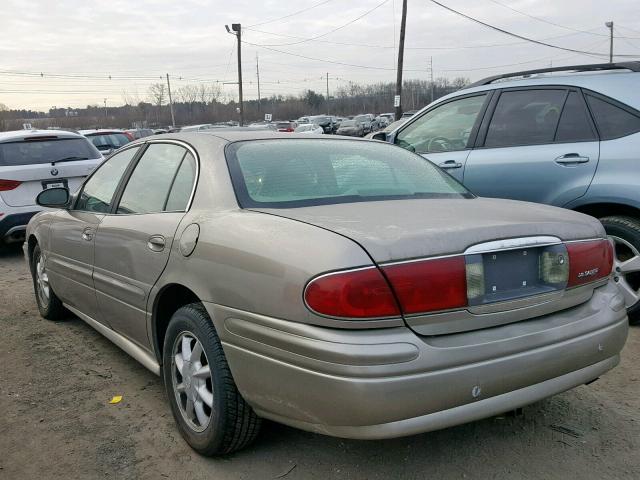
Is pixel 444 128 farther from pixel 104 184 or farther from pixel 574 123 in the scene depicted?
pixel 104 184

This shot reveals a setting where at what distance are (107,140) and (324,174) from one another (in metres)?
14.6

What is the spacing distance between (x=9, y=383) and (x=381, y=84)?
310 ft

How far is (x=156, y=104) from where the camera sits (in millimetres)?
82688

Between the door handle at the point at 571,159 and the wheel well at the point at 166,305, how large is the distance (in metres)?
3.02

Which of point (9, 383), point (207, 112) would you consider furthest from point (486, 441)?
point (207, 112)

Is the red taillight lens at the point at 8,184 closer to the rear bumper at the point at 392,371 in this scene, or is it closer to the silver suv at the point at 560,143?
the silver suv at the point at 560,143

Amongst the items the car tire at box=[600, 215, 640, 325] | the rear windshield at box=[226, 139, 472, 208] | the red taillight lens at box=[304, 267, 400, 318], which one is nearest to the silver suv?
the car tire at box=[600, 215, 640, 325]

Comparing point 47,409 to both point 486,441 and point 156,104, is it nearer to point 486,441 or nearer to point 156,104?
point 486,441

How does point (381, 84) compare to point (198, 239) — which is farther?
point (381, 84)

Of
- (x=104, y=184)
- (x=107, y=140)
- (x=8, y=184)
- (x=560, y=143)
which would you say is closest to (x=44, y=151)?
(x=8, y=184)

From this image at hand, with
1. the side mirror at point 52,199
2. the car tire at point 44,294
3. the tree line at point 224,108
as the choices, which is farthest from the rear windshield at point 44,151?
the tree line at point 224,108

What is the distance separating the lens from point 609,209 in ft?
14.1

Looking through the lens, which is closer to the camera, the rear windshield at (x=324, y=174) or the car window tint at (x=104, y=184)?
the rear windshield at (x=324, y=174)

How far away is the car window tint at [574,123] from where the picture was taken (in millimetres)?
4422
